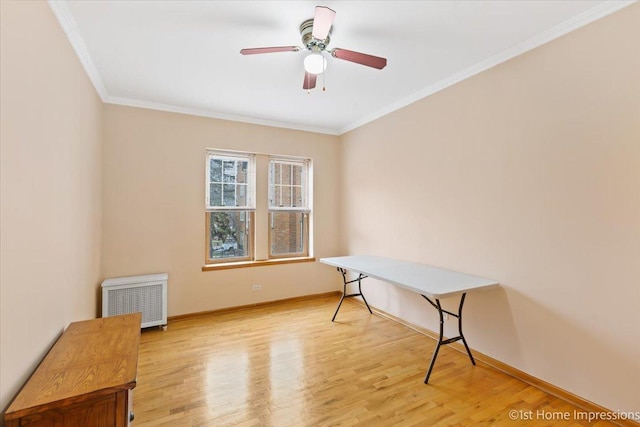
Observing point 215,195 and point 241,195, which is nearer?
point 215,195

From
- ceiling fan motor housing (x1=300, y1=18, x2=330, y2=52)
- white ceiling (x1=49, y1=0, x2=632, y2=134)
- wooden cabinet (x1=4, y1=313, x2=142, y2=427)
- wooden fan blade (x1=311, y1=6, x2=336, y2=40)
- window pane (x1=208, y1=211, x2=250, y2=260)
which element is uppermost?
white ceiling (x1=49, y1=0, x2=632, y2=134)

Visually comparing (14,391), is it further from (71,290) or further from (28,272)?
(71,290)

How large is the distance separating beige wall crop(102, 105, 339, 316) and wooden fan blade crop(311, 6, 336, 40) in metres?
2.56

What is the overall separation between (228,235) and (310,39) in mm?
2899

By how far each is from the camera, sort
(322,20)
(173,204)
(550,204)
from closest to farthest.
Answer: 1. (322,20)
2. (550,204)
3. (173,204)

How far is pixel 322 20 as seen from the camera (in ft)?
5.79

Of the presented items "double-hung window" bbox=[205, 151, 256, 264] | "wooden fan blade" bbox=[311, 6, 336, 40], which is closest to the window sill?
"double-hung window" bbox=[205, 151, 256, 264]

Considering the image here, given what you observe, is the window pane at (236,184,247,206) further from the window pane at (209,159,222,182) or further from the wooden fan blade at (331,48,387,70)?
the wooden fan blade at (331,48,387,70)

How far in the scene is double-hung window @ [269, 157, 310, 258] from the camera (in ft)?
14.8

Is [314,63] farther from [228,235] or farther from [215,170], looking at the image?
[228,235]

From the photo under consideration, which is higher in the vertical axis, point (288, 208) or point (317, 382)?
point (288, 208)

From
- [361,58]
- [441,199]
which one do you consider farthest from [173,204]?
[441,199]

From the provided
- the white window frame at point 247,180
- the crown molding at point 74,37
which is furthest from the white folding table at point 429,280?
the crown molding at point 74,37

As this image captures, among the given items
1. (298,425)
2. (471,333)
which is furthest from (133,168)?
(471,333)
